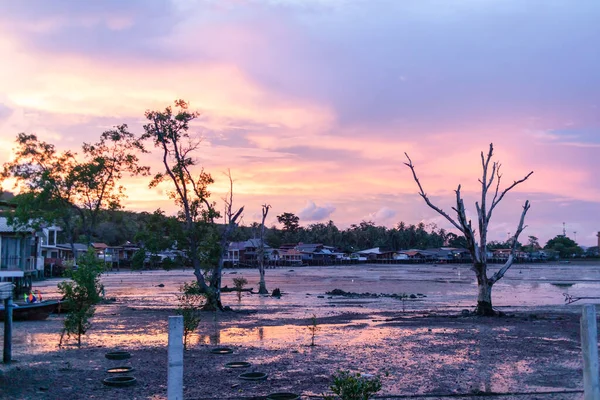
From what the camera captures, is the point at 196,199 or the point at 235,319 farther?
the point at 196,199

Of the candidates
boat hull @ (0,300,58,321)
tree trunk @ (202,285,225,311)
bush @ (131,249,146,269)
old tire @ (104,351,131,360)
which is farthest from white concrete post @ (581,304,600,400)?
bush @ (131,249,146,269)

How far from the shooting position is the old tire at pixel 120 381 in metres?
10.6

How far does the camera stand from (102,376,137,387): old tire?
1056cm

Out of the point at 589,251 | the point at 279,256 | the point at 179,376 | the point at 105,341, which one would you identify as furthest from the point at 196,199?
the point at 589,251

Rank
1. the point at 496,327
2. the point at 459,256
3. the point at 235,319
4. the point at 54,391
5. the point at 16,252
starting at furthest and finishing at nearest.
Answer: the point at 459,256
the point at 16,252
the point at 235,319
the point at 496,327
the point at 54,391


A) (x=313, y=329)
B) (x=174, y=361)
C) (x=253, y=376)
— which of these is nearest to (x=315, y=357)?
(x=313, y=329)

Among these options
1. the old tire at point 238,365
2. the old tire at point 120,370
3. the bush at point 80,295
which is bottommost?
the old tire at point 238,365

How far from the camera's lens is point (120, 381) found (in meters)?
10.7

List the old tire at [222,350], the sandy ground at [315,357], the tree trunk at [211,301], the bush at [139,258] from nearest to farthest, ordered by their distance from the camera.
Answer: the sandy ground at [315,357] → the old tire at [222,350] → the tree trunk at [211,301] → the bush at [139,258]

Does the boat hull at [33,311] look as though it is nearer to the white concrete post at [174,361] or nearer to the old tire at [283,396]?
the old tire at [283,396]

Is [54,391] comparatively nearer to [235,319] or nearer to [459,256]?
[235,319]

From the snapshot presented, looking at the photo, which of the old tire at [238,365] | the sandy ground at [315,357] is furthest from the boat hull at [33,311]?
the old tire at [238,365]

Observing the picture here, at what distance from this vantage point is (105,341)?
55.3 ft

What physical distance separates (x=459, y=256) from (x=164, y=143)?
5984 inches
